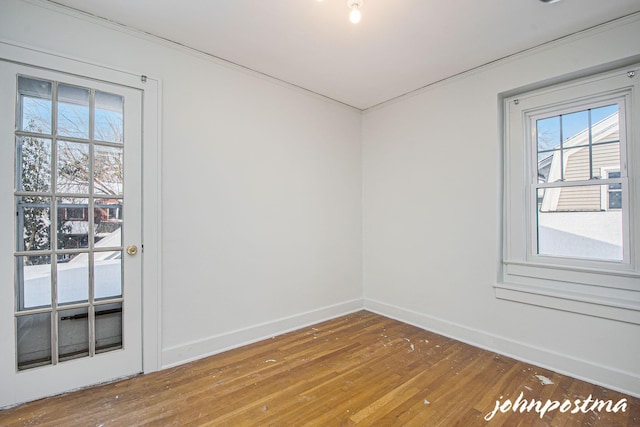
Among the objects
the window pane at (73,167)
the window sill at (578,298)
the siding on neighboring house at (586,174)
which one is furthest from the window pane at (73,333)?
the siding on neighboring house at (586,174)

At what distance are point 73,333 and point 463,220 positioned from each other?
3.45 m

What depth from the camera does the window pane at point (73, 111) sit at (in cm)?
210

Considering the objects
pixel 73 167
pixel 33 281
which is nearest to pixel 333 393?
pixel 33 281

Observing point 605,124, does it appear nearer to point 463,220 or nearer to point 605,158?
point 605,158

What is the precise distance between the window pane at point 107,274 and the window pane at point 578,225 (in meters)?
3.56

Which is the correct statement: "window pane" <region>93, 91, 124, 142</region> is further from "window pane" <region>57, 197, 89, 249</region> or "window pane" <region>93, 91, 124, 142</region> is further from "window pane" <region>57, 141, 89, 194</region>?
"window pane" <region>57, 197, 89, 249</region>

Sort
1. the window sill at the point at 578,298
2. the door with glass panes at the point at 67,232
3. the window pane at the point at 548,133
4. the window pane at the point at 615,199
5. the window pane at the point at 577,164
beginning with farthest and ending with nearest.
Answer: the window pane at the point at 548,133, the window pane at the point at 577,164, the window pane at the point at 615,199, the window sill at the point at 578,298, the door with glass panes at the point at 67,232

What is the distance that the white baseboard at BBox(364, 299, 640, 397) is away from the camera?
2160mm

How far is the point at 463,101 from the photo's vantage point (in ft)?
9.96

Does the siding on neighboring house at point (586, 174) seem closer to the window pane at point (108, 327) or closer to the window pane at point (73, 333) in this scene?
the window pane at point (108, 327)

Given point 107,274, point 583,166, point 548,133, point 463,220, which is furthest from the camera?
point 463,220

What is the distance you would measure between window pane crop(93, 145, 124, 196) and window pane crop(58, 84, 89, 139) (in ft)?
0.50

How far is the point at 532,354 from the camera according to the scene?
2.55 m

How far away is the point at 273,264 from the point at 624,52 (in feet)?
11.0
